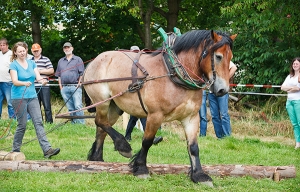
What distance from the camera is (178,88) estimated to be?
25.2ft

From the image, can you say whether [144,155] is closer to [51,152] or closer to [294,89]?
[51,152]

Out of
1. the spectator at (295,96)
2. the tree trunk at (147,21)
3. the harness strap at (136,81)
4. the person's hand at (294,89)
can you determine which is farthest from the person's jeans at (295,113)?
the tree trunk at (147,21)

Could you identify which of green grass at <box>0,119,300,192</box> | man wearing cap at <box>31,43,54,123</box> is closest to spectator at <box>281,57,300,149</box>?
Result: green grass at <box>0,119,300,192</box>

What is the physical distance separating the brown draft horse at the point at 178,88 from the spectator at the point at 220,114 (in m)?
3.94

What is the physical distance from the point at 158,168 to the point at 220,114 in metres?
4.38

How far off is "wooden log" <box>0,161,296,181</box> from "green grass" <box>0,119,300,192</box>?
11 centimetres

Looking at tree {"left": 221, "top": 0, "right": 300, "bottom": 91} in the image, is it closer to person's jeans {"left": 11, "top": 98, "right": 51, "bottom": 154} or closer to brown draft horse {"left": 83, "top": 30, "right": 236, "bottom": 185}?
brown draft horse {"left": 83, "top": 30, "right": 236, "bottom": 185}

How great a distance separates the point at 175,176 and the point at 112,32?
14107 mm

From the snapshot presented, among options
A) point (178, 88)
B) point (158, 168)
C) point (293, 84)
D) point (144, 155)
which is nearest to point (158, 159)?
point (158, 168)

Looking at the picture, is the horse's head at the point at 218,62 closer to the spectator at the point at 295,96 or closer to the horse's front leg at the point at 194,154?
the horse's front leg at the point at 194,154

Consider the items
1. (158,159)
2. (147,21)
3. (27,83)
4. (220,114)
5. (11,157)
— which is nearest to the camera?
(11,157)

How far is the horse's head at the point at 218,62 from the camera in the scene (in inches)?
290

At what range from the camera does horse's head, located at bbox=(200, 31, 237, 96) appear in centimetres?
736

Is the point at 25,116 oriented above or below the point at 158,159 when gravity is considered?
above
